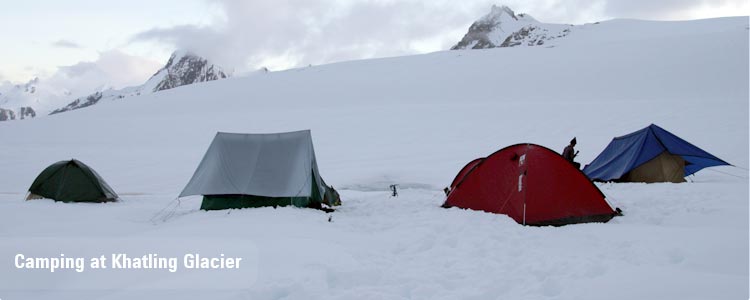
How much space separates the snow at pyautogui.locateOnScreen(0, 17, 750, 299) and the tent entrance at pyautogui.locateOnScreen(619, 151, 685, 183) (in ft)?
2.04

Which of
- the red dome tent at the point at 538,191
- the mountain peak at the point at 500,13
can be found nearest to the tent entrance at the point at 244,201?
the red dome tent at the point at 538,191

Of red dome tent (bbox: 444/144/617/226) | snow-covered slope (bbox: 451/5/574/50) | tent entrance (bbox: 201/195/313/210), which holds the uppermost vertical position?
snow-covered slope (bbox: 451/5/574/50)

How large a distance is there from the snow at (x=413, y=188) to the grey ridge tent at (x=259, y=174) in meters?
0.52

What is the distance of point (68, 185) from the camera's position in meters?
10.9

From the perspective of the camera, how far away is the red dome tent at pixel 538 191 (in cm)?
746

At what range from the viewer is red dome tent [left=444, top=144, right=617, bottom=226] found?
7.46 metres

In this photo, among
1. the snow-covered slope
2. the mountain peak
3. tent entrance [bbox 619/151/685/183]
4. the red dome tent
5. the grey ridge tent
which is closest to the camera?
the red dome tent

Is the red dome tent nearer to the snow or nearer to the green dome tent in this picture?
the snow

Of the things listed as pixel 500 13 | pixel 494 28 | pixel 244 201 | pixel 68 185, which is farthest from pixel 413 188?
pixel 500 13

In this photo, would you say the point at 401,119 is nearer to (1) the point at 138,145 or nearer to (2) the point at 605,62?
(1) the point at 138,145

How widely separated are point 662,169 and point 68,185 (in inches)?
530

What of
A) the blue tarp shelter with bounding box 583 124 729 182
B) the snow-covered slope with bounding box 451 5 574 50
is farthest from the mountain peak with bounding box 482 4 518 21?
the blue tarp shelter with bounding box 583 124 729 182

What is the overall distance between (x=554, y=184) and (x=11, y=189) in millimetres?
17323

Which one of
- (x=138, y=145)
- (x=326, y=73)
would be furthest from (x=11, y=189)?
(x=326, y=73)
